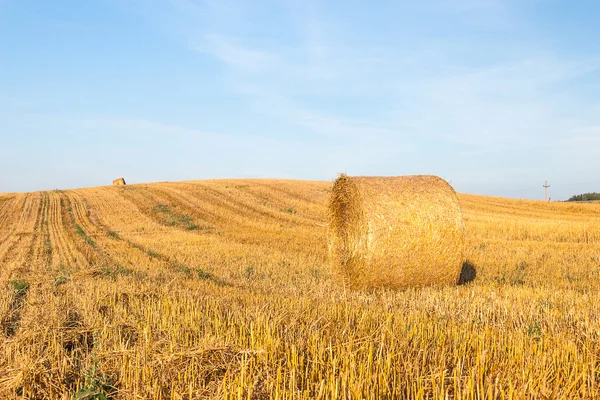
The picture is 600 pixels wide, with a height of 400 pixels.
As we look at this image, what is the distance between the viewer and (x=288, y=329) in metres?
4.97

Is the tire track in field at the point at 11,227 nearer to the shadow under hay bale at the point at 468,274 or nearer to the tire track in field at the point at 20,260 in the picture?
the tire track in field at the point at 20,260

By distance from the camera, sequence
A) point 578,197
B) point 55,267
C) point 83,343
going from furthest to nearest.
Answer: point 578,197
point 55,267
point 83,343

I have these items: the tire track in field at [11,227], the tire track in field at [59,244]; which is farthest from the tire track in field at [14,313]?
the tire track in field at [11,227]

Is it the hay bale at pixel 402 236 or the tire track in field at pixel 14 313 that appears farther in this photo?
the hay bale at pixel 402 236

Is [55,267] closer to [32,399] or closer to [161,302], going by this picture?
[161,302]

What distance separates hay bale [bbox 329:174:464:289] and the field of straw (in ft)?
1.48

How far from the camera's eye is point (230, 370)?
3998 mm

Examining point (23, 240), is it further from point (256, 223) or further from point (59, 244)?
point (256, 223)

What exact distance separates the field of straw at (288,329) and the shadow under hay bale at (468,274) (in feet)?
0.33

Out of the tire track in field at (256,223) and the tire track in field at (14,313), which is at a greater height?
the tire track in field at (256,223)

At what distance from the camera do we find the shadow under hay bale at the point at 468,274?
1055cm

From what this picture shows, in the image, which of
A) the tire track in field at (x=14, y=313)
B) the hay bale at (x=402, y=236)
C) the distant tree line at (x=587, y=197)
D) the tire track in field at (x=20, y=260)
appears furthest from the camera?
the distant tree line at (x=587, y=197)

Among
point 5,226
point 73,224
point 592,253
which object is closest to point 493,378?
point 592,253

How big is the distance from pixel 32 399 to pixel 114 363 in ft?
2.26
